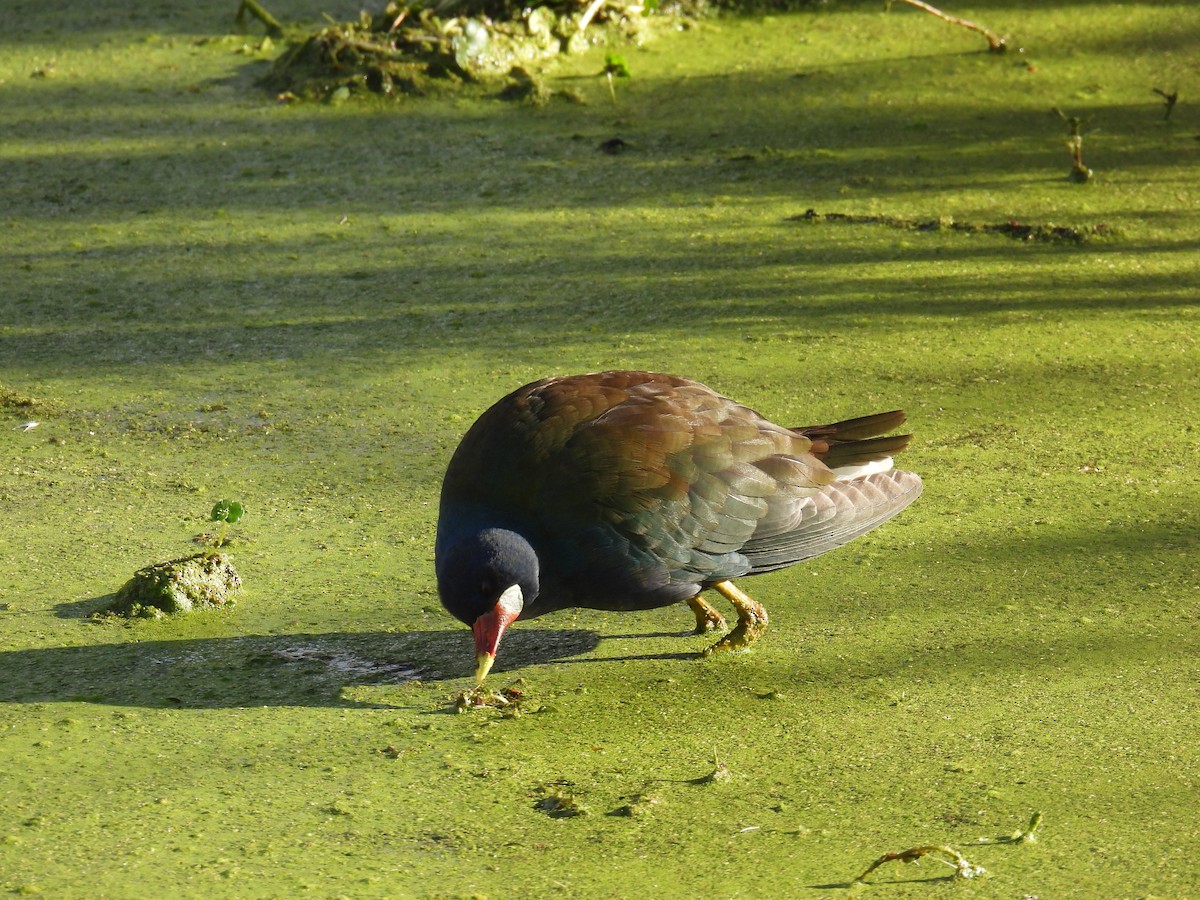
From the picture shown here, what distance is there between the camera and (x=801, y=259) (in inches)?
186

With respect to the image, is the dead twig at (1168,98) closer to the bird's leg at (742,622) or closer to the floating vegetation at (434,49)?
the floating vegetation at (434,49)

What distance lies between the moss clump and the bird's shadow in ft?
0.29

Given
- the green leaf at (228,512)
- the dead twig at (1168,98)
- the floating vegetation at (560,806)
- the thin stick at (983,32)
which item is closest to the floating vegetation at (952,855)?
the floating vegetation at (560,806)

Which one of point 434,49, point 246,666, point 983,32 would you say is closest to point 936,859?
point 246,666

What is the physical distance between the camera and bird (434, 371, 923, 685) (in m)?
2.77

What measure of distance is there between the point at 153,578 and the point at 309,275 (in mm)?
1837

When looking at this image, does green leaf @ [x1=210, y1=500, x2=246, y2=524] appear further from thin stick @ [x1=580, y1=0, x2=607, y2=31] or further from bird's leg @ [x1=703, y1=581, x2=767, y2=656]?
thin stick @ [x1=580, y1=0, x2=607, y2=31]

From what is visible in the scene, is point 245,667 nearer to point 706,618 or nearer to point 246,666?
point 246,666

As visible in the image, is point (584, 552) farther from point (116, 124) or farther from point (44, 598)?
point (116, 124)

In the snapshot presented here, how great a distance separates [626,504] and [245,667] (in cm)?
81

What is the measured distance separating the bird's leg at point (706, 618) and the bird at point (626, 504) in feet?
0.30

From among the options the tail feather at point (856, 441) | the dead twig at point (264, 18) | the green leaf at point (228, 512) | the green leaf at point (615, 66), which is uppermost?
the dead twig at point (264, 18)

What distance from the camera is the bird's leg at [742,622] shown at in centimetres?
299

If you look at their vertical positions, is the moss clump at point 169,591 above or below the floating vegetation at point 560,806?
above
